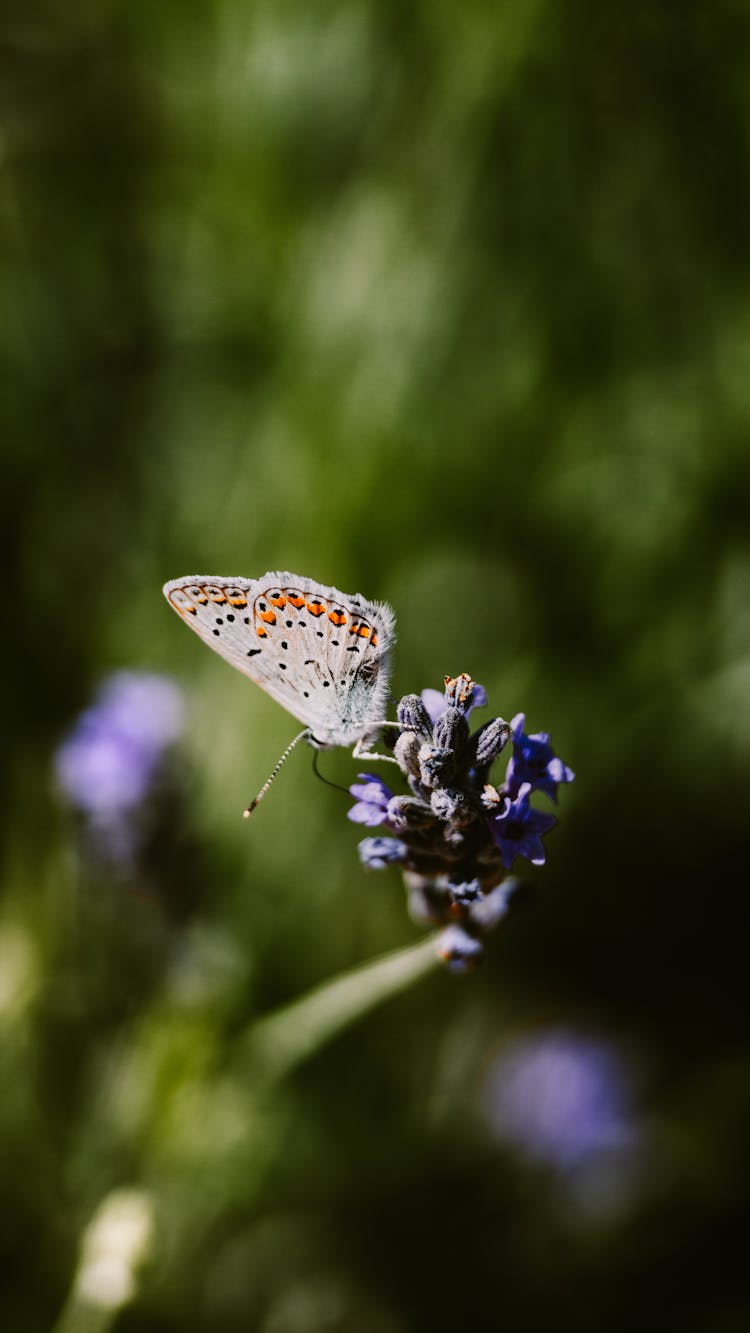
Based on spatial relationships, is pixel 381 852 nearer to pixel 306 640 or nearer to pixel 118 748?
pixel 306 640

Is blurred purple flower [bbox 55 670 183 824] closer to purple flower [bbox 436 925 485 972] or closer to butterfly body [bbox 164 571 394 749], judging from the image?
butterfly body [bbox 164 571 394 749]

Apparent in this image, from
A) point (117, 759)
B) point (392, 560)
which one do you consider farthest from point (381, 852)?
point (392, 560)

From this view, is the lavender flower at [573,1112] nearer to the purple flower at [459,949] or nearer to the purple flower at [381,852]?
the purple flower at [459,949]

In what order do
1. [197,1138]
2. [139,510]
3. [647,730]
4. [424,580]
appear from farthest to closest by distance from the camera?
1. [139,510]
2. [424,580]
3. [647,730]
4. [197,1138]

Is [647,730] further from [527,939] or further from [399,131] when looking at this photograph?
[399,131]

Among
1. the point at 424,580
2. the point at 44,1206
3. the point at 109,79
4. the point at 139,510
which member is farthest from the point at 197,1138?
the point at 109,79

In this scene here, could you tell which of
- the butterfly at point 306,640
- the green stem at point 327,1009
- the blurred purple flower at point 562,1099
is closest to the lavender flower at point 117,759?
the green stem at point 327,1009
